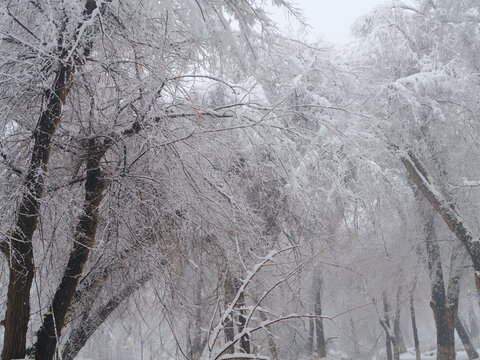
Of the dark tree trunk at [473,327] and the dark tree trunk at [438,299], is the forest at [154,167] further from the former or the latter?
the dark tree trunk at [473,327]

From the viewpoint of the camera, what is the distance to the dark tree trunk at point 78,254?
3727mm

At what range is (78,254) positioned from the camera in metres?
3.91

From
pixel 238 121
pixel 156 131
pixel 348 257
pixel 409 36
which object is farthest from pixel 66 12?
pixel 348 257

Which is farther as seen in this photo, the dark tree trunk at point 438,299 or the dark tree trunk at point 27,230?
the dark tree trunk at point 438,299

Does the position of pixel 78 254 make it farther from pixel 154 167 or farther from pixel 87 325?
pixel 87 325

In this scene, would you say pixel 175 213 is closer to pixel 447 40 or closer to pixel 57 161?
pixel 57 161

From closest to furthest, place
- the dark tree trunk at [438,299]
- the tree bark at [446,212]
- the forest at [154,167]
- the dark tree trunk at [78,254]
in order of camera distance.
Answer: the forest at [154,167]
the dark tree trunk at [78,254]
the tree bark at [446,212]
the dark tree trunk at [438,299]

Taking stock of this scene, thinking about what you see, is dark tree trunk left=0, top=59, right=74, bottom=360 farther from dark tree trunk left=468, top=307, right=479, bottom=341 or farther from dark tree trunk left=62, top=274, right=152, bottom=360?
dark tree trunk left=468, top=307, right=479, bottom=341

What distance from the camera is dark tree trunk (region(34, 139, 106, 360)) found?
3727mm

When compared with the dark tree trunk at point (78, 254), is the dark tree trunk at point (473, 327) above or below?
below

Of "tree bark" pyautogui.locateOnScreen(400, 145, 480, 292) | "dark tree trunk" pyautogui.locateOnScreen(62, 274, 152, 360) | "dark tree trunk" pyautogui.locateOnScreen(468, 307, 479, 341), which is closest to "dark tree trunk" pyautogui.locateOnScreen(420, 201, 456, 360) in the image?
"tree bark" pyautogui.locateOnScreen(400, 145, 480, 292)

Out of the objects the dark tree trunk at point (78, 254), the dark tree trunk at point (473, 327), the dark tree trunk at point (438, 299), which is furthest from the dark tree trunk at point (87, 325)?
the dark tree trunk at point (473, 327)

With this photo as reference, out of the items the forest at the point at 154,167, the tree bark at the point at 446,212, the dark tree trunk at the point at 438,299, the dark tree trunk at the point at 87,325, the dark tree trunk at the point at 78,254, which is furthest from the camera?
the dark tree trunk at the point at 438,299

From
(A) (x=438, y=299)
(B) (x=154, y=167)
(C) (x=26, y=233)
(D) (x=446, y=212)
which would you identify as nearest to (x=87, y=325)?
(C) (x=26, y=233)
